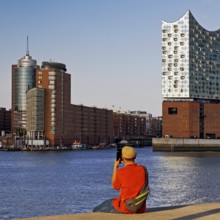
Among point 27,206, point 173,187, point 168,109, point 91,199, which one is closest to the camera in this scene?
point 27,206

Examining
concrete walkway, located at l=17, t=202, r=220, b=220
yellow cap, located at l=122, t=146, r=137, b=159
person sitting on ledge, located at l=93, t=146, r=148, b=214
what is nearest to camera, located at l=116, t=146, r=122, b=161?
yellow cap, located at l=122, t=146, r=137, b=159

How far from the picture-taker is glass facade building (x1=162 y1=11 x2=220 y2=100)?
163750mm

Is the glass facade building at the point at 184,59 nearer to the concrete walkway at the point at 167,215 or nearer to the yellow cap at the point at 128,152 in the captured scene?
the concrete walkway at the point at 167,215

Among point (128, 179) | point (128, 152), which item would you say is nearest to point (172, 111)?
point (128, 179)

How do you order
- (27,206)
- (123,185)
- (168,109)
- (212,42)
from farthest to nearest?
(212,42) → (168,109) → (27,206) → (123,185)

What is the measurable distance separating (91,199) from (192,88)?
12697 centimetres

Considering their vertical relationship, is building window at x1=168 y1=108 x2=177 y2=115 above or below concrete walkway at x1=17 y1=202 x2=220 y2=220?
above

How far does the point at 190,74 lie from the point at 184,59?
15.6 ft

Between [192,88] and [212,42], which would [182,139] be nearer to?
[192,88]

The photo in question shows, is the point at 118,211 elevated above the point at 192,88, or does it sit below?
below

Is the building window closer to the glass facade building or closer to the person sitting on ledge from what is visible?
the glass facade building

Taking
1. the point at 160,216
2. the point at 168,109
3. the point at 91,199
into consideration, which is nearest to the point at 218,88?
the point at 168,109

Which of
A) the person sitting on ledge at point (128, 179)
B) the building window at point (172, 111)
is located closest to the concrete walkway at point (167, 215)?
the person sitting on ledge at point (128, 179)

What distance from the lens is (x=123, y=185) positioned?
41.0 ft
